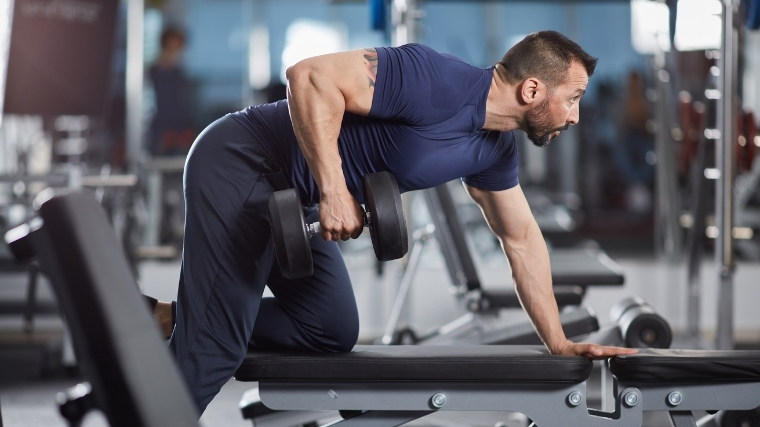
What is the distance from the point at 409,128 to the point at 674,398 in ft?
2.60

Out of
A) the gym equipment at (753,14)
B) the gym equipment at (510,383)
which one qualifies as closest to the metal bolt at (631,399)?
the gym equipment at (510,383)

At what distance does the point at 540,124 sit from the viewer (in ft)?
5.36

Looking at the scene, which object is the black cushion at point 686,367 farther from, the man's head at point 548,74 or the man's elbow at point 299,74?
the man's elbow at point 299,74

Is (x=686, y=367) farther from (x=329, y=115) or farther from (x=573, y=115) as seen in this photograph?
(x=329, y=115)

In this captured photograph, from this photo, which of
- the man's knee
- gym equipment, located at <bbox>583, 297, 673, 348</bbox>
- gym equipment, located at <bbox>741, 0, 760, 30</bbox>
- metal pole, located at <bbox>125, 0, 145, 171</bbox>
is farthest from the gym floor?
the man's knee

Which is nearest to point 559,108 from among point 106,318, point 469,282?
point 106,318

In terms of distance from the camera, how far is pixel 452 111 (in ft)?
5.15

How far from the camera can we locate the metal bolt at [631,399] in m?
1.60

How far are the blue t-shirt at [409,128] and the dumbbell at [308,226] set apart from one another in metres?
0.16

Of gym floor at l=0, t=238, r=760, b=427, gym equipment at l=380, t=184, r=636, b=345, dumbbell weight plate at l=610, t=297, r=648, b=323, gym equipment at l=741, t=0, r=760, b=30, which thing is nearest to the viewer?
dumbbell weight plate at l=610, t=297, r=648, b=323

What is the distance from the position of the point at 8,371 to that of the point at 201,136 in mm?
2288

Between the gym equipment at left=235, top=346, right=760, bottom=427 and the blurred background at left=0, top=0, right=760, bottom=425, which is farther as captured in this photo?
the blurred background at left=0, top=0, right=760, bottom=425

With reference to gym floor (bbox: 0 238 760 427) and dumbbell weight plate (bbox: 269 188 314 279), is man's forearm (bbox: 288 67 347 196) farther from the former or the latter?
gym floor (bbox: 0 238 760 427)

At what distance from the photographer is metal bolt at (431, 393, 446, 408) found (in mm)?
1613
